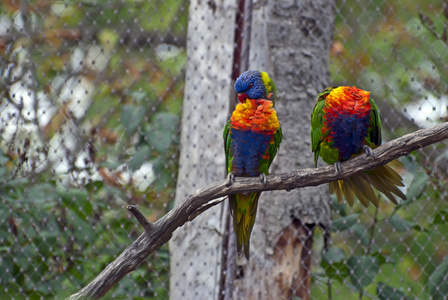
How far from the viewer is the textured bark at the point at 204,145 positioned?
2.15m

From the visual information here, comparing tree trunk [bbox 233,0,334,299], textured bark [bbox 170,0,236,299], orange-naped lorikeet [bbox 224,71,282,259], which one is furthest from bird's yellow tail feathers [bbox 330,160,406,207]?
textured bark [bbox 170,0,236,299]

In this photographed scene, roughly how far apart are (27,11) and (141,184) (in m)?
1.05

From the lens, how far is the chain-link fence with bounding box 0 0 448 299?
2172 millimetres

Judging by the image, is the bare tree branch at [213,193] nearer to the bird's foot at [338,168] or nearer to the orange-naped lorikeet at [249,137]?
the bird's foot at [338,168]

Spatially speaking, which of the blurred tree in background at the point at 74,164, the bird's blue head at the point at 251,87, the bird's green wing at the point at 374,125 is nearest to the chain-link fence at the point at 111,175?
the blurred tree in background at the point at 74,164

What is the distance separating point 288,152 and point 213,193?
84 centimetres

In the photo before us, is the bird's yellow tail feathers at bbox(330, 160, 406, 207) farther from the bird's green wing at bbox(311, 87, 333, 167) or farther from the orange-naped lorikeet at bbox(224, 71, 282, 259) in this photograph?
the orange-naped lorikeet at bbox(224, 71, 282, 259)

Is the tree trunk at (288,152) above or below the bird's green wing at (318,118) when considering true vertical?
below

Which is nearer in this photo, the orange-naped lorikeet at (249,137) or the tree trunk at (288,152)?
the orange-naped lorikeet at (249,137)

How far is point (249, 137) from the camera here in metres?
1.71

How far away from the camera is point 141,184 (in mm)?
2285

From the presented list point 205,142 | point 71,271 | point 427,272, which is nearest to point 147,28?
point 205,142

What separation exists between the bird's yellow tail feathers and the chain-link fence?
1.78 feet

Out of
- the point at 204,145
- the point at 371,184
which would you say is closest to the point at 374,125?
the point at 371,184
